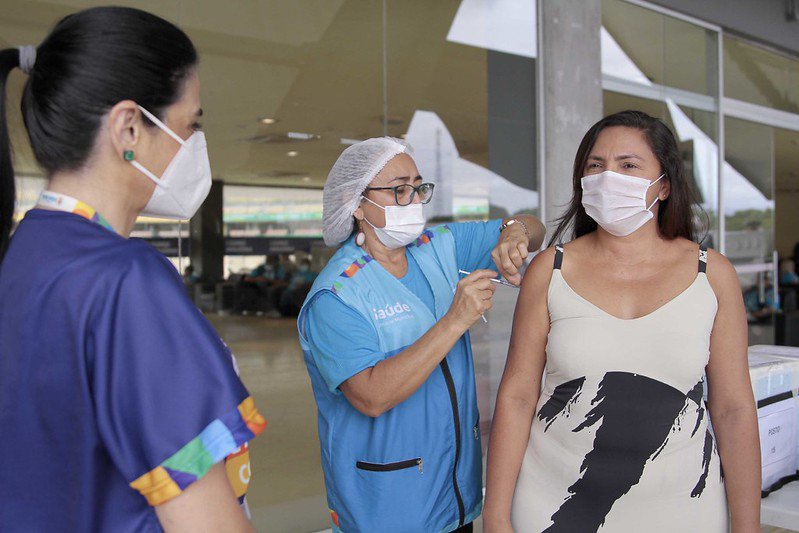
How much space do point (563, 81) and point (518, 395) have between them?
3.56 meters

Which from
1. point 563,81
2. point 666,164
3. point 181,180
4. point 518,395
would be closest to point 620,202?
point 666,164

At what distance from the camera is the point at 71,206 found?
2.78 feet

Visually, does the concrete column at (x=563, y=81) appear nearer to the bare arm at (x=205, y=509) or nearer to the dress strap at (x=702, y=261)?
the dress strap at (x=702, y=261)

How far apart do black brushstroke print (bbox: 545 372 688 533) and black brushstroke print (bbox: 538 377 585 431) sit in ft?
0.15

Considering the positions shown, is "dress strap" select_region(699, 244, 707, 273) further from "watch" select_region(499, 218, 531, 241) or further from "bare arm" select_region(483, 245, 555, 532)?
"watch" select_region(499, 218, 531, 241)

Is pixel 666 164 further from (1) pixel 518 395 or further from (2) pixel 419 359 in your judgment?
(2) pixel 419 359

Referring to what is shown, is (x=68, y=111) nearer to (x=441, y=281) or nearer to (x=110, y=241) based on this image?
(x=110, y=241)

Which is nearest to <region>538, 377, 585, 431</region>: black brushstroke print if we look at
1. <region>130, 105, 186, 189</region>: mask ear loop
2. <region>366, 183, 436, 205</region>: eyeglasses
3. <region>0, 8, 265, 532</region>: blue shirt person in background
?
<region>366, 183, 436, 205</region>: eyeglasses

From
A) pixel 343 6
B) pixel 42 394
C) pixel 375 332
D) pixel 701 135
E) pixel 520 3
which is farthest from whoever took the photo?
pixel 701 135

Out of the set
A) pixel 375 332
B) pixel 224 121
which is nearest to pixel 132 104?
pixel 375 332

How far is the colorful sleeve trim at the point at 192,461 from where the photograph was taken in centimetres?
76

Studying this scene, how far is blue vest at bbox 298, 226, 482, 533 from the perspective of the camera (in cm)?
163

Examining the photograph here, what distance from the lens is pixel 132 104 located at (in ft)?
2.81

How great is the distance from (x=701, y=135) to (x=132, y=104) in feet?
20.3
